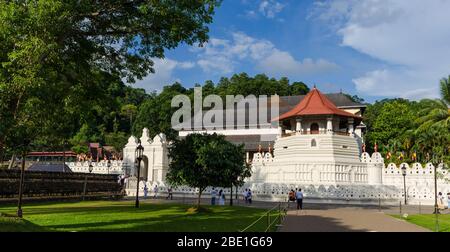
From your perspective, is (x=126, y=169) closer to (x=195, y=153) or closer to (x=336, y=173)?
(x=336, y=173)

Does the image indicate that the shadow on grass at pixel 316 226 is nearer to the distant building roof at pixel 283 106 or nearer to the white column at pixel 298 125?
the white column at pixel 298 125

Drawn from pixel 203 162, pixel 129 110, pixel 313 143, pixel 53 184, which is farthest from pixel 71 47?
pixel 129 110

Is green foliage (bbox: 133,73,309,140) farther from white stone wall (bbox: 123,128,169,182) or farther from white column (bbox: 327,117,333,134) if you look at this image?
white column (bbox: 327,117,333,134)

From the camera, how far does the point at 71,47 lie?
55.9ft

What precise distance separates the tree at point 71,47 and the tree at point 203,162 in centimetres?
508

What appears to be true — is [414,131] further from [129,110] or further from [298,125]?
[129,110]

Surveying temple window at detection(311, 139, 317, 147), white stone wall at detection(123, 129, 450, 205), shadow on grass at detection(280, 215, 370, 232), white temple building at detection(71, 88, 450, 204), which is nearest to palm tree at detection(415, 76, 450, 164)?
white temple building at detection(71, 88, 450, 204)

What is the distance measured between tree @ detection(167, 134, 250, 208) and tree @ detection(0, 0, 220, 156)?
5.08 metres

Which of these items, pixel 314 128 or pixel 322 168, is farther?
Answer: pixel 314 128

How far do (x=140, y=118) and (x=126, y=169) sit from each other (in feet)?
88.2

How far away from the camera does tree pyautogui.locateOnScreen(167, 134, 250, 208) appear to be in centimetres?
2175

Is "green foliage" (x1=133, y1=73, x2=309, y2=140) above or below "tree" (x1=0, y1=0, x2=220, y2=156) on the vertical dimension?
above

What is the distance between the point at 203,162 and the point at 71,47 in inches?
327

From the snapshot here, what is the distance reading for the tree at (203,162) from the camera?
71.4 feet
